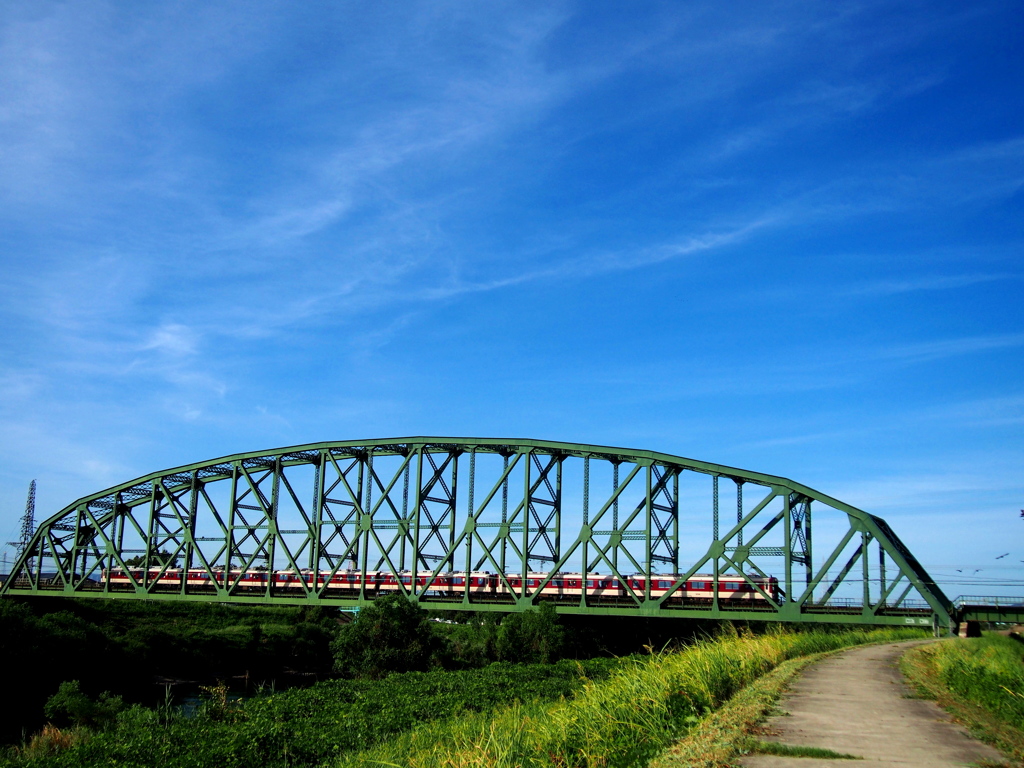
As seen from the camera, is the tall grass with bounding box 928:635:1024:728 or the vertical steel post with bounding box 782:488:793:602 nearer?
the tall grass with bounding box 928:635:1024:728

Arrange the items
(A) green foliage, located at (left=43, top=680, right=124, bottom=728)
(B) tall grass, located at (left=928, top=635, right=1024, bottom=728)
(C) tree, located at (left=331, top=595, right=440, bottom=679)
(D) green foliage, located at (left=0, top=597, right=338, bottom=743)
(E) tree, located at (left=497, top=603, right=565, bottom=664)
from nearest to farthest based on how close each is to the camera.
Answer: (B) tall grass, located at (left=928, top=635, right=1024, bottom=728) < (A) green foliage, located at (left=43, top=680, right=124, bottom=728) < (D) green foliage, located at (left=0, top=597, right=338, bottom=743) < (C) tree, located at (left=331, top=595, right=440, bottom=679) < (E) tree, located at (left=497, top=603, right=565, bottom=664)

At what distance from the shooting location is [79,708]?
46156 millimetres

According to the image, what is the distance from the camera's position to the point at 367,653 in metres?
63.7

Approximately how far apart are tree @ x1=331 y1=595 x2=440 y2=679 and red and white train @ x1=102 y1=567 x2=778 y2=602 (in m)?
6.85

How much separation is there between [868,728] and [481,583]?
6211 cm

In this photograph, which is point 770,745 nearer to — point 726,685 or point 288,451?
point 726,685

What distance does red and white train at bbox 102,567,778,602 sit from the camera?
65062 millimetres

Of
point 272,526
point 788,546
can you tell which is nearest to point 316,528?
point 272,526

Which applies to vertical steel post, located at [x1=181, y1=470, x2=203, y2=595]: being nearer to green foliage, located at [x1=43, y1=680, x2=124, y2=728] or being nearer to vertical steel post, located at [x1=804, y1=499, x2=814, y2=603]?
green foliage, located at [x1=43, y1=680, x2=124, y2=728]

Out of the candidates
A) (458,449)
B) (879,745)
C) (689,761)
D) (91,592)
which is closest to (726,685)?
(879,745)

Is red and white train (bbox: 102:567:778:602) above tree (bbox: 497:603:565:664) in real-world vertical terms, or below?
above

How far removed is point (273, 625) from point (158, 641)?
55.9 ft

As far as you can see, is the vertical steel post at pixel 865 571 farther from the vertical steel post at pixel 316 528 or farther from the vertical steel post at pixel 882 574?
the vertical steel post at pixel 316 528

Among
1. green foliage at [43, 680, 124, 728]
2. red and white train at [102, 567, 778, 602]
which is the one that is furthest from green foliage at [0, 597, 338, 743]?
red and white train at [102, 567, 778, 602]
